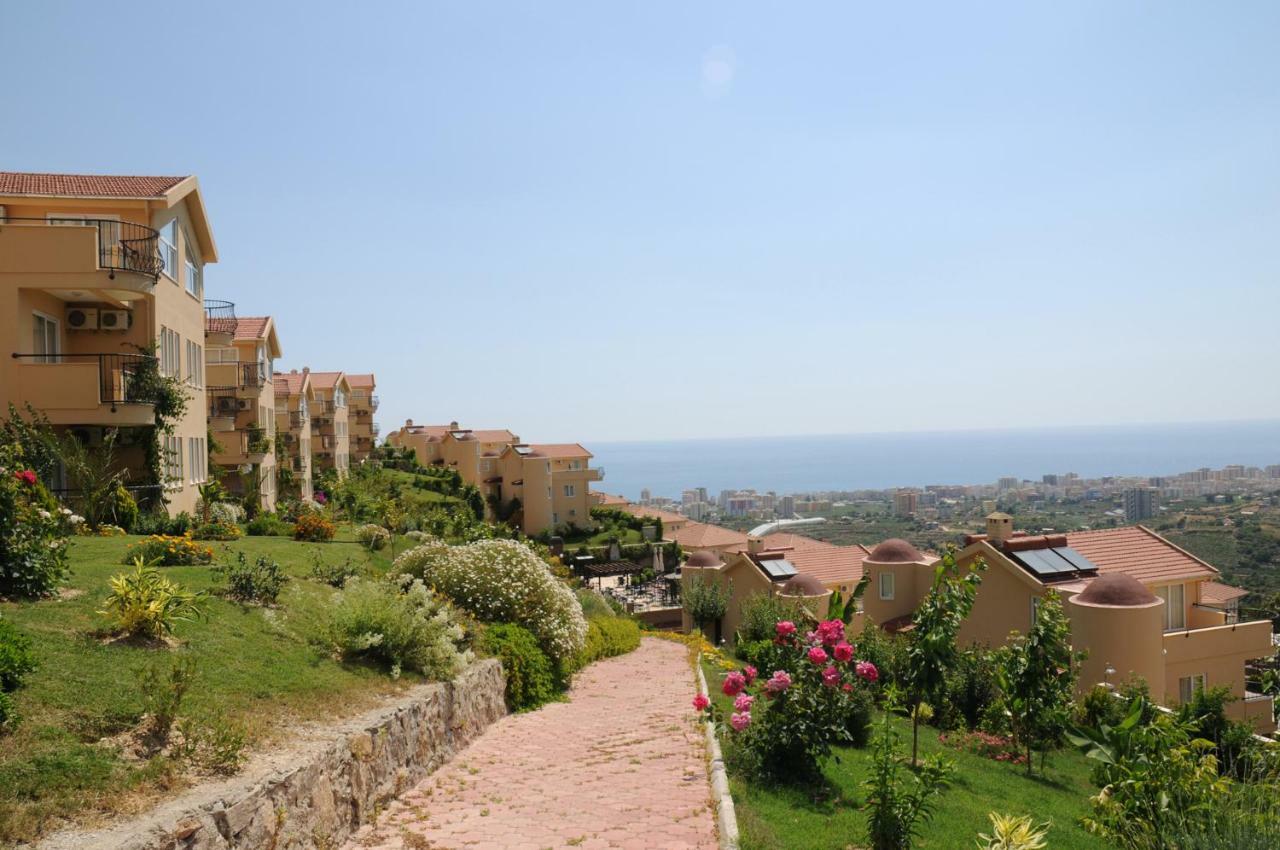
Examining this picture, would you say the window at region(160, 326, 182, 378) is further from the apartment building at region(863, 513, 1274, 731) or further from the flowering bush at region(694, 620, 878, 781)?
the apartment building at region(863, 513, 1274, 731)

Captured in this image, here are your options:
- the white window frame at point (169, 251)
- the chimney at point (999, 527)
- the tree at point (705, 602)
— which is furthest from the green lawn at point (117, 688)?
the chimney at point (999, 527)

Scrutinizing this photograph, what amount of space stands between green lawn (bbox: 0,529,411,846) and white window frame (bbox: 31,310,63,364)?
945cm

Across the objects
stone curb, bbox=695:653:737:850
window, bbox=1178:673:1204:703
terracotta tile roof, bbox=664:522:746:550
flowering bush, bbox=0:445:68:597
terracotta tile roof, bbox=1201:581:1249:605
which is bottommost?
window, bbox=1178:673:1204:703

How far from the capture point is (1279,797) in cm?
827

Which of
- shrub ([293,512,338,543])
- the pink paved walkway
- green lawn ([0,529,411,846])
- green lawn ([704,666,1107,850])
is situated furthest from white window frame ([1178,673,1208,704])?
shrub ([293,512,338,543])

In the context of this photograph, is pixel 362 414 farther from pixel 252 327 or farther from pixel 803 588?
pixel 803 588

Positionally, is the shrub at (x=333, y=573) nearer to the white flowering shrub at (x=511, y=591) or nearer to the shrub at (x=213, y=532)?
the white flowering shrub at (x=511, y=591)

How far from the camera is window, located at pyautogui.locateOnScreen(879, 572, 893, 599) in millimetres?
32562

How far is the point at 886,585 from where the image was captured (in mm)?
32781

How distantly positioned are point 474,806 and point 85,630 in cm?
486

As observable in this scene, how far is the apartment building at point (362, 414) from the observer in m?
72.9

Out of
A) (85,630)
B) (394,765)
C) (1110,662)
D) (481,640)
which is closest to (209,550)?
(481,640)

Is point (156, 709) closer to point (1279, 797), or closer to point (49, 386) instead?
point (1279, 797)

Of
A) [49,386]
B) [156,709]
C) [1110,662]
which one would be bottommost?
[1110,662]
